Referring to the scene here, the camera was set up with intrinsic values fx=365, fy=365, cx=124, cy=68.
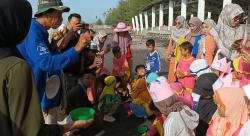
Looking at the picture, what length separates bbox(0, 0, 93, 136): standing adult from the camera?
1.65m

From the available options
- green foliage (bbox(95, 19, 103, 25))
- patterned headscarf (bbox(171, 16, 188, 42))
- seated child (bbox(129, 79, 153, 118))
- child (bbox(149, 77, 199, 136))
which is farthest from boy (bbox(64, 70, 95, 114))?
green foliage (bbox(95, 19, 103, 25))

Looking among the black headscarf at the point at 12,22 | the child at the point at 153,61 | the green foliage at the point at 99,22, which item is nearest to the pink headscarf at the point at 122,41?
the child at the point at 153,61

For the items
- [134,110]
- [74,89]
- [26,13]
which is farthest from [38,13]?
[134,110]

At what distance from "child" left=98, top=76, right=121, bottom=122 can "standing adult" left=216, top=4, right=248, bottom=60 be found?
189cm

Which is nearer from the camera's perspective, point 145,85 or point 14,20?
point 14,20

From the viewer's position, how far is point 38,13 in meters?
3.17

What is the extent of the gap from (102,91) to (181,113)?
2.62m

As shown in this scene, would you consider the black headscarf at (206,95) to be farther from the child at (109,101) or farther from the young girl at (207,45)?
the child at (109,101)

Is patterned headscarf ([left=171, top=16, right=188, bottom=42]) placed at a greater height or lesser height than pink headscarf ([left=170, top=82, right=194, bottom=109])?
greater

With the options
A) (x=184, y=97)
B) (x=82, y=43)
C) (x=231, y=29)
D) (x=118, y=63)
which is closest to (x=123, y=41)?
(x=118, y=63)

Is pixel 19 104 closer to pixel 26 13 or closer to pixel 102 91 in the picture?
pixel 26 13

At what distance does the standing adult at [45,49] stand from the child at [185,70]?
2.76 m

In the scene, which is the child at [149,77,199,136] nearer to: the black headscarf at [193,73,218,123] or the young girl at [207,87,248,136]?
the young girl at [207,87,248,136]

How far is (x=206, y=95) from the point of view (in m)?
4.54
